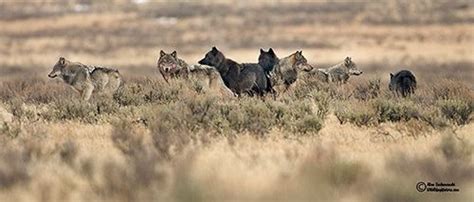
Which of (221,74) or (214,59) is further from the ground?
(214,59)

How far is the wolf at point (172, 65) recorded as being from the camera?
56.7ft

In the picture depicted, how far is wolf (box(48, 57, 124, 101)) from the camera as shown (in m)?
17.3

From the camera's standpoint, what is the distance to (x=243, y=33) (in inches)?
2319

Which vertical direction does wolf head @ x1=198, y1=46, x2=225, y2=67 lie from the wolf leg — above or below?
above

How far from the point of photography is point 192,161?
11.7 metres

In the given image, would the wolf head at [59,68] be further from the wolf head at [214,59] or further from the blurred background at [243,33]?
the blurred background at [243,33]

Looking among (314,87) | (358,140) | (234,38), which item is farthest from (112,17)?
(358,140)

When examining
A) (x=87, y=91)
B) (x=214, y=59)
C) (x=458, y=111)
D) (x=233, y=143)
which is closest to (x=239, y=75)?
(x=214, y=59)

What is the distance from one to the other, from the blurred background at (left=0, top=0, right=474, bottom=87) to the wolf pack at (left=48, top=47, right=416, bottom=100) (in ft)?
34.7

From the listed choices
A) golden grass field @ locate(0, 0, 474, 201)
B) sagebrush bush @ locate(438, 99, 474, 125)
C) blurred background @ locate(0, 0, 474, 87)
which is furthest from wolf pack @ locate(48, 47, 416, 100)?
blurred background @ locate(0, 0, 474, 87)

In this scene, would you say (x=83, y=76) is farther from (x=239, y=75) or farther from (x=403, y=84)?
(x=403, y=84)

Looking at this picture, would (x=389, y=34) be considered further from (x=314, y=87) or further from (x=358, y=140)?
(x=358, y=140)

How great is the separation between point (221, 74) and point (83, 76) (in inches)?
90.1

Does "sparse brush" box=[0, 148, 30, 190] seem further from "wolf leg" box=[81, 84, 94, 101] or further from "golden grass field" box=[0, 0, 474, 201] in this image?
"wolf leg" box=[81, 84, 94, 101]
